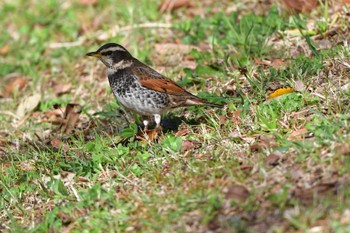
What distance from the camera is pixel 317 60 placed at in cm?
782

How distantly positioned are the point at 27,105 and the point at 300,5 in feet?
12.7

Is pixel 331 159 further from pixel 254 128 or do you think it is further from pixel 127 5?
pixel 127 5

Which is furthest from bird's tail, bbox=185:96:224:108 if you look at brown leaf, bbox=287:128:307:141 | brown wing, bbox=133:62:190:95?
brown leaf, bbox=287:128:307:141

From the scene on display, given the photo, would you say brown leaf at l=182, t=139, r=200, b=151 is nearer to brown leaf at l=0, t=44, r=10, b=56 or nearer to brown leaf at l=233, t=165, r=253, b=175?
brown leaf at l=233, t=165, r=253, b=175

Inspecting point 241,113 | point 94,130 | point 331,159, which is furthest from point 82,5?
point 331,159

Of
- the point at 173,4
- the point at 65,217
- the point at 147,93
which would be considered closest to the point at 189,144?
the point at 147,93

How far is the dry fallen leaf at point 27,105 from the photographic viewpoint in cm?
959

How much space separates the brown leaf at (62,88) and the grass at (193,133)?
0.02 metres

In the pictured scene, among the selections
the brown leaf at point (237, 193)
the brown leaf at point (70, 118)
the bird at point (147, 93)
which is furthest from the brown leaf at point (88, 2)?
the brown leaf at point (237, 193)

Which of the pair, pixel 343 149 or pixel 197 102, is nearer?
pixel 343 149

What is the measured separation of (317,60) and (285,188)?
8.91 ft

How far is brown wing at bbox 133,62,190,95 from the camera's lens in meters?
7.61

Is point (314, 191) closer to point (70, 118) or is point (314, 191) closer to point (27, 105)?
point (70, 118)

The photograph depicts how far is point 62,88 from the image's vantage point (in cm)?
1016
